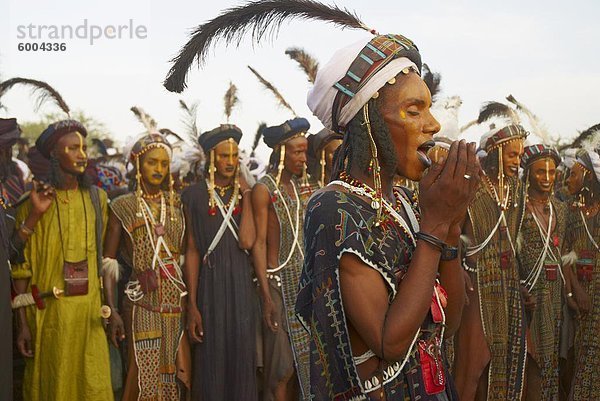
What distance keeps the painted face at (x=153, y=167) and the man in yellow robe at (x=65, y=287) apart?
1.94 ft

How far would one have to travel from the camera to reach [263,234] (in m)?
8.26

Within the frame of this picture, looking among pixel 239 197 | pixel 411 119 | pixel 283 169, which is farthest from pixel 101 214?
pixel 411 119

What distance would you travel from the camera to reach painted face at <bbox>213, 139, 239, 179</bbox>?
8297mm

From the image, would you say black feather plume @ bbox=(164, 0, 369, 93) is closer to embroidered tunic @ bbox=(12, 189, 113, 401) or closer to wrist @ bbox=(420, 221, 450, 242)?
wrist @ bbox=(420, 221, 450, 242)

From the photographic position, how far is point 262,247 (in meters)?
8.24

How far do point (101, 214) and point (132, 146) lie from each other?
2.56ft

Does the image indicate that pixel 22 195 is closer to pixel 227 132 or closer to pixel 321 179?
pixel 227 132

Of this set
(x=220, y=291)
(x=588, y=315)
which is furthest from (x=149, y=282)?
(x=588, y=315)

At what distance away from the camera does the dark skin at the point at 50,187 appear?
24.5ft

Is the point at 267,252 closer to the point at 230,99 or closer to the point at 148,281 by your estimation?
the point at 148,281

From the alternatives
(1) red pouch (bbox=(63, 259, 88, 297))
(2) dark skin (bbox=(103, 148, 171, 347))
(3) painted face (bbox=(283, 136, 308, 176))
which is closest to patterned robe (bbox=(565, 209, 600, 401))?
(3) painted face (bbox=(283, 136, 308, 176))

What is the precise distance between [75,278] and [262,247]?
1.69 metres

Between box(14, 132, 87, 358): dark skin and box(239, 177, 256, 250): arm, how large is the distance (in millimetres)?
1491

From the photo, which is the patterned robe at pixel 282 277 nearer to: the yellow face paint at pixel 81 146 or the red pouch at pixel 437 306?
the yellow face paint at pixel 81 146
